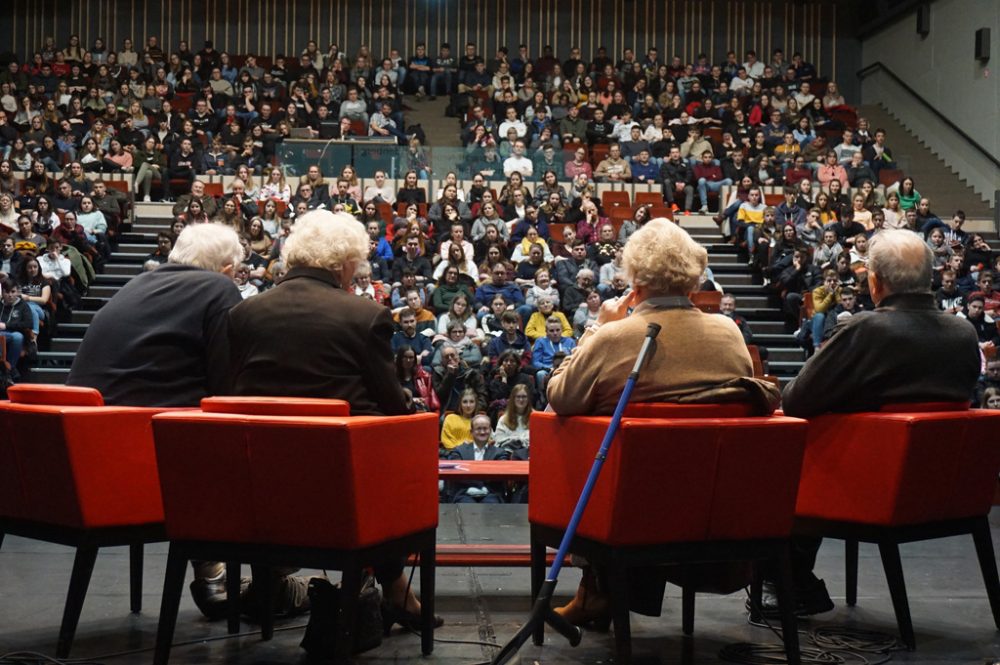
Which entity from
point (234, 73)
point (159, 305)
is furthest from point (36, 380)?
point (234, 73)

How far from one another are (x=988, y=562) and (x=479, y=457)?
3801mm

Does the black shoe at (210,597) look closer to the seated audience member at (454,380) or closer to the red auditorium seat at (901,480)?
the red auditorium seat at (901,480)

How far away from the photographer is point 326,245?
3018 millimetres

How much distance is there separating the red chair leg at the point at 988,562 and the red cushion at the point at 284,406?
75.5 inches

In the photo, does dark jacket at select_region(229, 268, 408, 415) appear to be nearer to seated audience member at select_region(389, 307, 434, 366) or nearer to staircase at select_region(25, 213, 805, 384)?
seated audience member at select_region(389, 307, 434, 366)

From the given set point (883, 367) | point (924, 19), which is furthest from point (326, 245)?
point (924, 19)

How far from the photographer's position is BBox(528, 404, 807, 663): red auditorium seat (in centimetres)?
268

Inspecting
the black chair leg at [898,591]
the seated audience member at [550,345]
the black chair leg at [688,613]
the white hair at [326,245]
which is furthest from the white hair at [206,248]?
the seated audience member at [550,345]

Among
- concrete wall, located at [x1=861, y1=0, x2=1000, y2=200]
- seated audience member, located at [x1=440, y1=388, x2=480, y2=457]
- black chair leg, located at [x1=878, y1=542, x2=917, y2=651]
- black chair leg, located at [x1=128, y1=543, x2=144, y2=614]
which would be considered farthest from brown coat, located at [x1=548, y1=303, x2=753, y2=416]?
concrete wall, located at [x1=861, y1=0, x2=1000, y2=200]

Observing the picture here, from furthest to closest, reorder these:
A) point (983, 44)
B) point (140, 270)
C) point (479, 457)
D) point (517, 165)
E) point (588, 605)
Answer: point (983, 44), point (517, 165), point (140, 270), point (479, 457), point (588, 605)

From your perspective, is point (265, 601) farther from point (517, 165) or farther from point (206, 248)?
point (517, 165)

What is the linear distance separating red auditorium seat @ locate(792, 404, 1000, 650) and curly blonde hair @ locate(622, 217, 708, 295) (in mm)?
632

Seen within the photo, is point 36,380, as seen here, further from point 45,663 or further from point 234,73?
point 234,73

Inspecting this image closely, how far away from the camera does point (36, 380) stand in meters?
8.72
